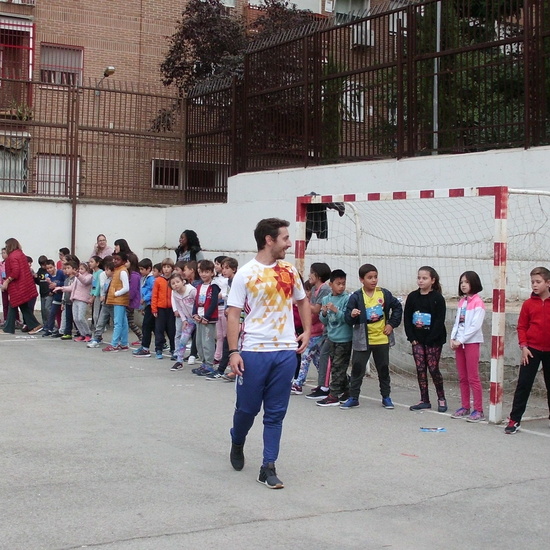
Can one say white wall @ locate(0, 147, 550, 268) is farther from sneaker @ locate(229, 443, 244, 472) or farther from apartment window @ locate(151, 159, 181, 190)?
sneaker @ locate(229, 443, 244, 472)

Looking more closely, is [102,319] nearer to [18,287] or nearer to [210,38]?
[18,287]

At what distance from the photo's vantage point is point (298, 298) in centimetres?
714

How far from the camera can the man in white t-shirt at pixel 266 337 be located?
6.84 meters

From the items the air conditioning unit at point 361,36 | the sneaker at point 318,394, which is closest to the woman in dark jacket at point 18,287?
the air conditioning unit at point 361,36

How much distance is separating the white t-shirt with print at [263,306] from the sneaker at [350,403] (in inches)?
133

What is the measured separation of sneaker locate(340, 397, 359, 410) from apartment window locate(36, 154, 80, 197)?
11.7 meters

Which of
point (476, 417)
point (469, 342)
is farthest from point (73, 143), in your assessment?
point (476, 417)

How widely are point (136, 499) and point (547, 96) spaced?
28.4ft

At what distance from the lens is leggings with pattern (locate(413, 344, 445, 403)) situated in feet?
32.8

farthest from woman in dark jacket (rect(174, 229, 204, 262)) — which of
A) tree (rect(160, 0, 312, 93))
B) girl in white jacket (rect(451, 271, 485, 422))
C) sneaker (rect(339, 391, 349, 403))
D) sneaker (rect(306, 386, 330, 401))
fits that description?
tree (rect(160, 0, 312, 93))

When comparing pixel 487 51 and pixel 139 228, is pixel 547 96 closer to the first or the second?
pixel 487 51

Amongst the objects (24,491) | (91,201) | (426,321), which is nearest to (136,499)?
(24,491)

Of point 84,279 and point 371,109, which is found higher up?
point 371,109

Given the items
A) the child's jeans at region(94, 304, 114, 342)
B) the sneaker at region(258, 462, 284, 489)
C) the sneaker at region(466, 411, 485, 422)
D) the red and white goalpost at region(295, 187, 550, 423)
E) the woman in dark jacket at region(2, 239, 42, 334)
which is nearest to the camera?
the sneaker at region(258, 462, 284, 489)
